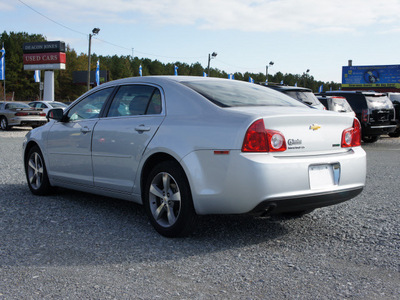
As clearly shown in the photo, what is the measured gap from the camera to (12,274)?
3.64m

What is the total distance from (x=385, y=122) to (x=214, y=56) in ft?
132

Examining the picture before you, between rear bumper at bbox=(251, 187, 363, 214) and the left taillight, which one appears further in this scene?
the left taillight

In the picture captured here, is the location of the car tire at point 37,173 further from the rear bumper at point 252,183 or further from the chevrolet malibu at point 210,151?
the rear bumper at point 252,183

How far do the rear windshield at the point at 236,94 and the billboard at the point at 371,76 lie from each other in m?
61.1

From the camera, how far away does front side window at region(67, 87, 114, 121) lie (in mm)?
5773

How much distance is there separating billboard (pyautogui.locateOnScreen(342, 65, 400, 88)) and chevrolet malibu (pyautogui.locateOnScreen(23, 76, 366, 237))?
201ft

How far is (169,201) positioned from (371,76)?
63.7 metres

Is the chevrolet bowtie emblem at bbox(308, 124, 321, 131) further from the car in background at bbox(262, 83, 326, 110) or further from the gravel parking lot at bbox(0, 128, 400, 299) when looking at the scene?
the car in background at bbox(262, 83, 326, 110)

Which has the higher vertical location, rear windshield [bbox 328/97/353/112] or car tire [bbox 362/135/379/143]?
rear windshield [bbox 328/97/353/112]

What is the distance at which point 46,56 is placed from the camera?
46.1 meters

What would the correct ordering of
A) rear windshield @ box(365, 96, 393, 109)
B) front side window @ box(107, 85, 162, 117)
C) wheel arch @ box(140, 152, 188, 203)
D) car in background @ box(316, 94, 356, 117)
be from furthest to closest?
rear windshield @ box(365, 96, 393, 109) → car in background @ box(316, 94, 356, 117) → front side window @ box(107, 85, 162, 117) → wheel arch @ box(140, 152, 188, 203)

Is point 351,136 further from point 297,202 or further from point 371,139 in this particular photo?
point 371,139

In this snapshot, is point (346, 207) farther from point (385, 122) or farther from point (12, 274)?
point (385, 122)

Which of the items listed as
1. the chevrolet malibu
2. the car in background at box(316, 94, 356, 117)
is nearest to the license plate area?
the chevrolet malibu
